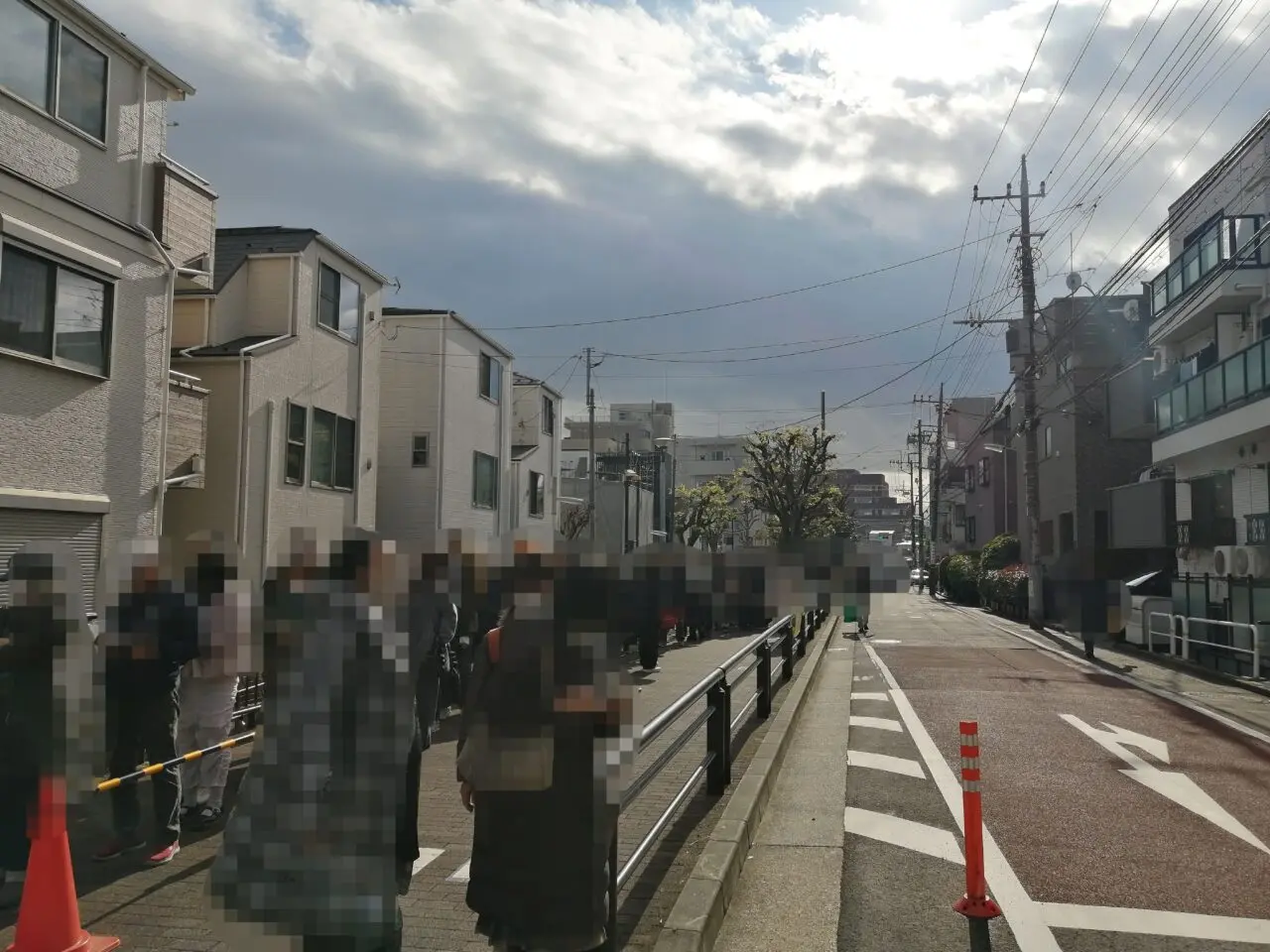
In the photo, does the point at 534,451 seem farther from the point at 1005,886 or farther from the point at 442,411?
the point at 1005,886

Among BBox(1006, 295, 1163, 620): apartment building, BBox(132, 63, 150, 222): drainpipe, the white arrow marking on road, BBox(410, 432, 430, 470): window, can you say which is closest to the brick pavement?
the white arrow marking on road

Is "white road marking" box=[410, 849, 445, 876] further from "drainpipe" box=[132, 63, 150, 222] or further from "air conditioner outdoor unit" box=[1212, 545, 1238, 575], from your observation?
"air conditioner outdoor unit" box=[1212, 545, 1238, 575]

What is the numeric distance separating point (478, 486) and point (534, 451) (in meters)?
4.96

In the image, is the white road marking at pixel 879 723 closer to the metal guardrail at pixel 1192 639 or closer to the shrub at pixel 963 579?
the metal guardrail at pixel 1192 639

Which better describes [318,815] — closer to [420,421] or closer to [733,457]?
[420,421]

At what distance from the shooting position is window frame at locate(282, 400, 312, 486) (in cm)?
1583

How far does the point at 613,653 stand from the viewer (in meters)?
2.78

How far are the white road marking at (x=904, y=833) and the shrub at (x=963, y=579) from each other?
3662 cm

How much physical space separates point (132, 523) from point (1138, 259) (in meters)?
15.5

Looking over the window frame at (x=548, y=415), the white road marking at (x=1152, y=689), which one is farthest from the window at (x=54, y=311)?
the window frame at (x=548, y=415)

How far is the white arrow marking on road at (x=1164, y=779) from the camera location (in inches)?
260

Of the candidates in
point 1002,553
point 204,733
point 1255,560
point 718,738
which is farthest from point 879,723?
point 1002,553

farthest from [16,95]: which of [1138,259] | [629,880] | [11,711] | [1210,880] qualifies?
[1138,259]

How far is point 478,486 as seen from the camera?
2447 centimetres
